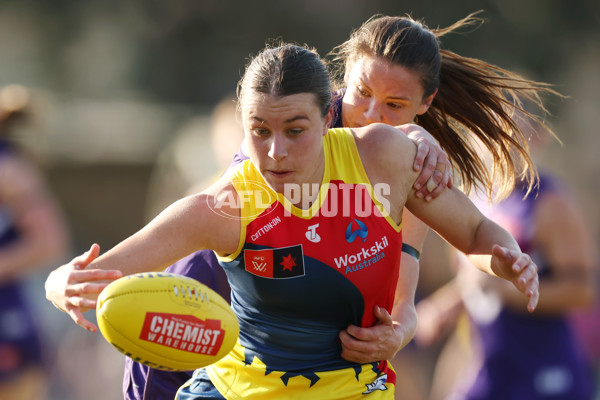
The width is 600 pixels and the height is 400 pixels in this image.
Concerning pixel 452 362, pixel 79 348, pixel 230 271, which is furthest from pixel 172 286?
pixel 79 348

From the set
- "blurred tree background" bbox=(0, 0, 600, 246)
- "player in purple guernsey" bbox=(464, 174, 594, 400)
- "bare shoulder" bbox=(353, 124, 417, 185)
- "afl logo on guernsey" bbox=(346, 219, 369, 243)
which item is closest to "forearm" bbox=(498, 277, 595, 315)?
"player in purple guernsey" bbox=(464, 174, 594, 400)

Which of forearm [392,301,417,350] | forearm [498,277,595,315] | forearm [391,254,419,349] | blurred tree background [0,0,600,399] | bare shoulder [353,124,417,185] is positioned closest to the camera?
bare shoulder [353,124,417,185]

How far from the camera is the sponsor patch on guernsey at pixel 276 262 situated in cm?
315

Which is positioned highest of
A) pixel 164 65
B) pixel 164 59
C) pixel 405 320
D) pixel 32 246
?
pixel 405 320

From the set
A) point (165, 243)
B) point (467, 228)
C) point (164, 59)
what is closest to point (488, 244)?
point (467, 228)

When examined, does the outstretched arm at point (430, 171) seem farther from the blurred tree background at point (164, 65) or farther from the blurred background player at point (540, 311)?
the blurred tree background at point (164, 65)

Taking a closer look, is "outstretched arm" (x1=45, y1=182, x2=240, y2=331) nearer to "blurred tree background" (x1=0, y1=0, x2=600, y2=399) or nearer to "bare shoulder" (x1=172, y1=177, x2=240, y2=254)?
"bare shoulder" (x1=172, y1=177, x2=240, y2=254)

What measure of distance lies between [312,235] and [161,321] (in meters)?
0.64

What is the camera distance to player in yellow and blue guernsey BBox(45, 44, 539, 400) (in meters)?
3.12

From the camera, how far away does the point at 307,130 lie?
3.18 m

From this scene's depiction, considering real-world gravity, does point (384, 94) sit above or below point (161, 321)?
above

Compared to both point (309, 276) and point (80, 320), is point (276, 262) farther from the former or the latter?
point (80, 320)

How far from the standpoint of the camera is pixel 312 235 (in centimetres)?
320

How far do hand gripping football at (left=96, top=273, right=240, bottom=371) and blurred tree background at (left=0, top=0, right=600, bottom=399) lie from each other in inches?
477
